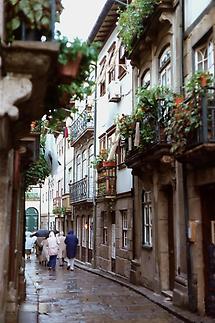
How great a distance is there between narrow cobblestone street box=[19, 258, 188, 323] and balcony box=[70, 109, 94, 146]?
29.8 ft

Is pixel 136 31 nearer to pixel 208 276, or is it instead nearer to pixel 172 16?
pixel 172 16

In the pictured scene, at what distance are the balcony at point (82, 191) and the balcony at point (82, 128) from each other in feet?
7.50

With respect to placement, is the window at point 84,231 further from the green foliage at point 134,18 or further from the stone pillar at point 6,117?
the stone pillar at point 6,117

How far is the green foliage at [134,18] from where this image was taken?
1430cm

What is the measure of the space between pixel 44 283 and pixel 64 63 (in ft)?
46.2

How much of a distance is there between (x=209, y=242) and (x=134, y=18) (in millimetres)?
6931

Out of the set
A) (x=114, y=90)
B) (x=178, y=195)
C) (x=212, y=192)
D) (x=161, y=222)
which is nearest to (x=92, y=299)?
(x=161, y=222)

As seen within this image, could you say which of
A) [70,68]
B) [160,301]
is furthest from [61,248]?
[70,68]

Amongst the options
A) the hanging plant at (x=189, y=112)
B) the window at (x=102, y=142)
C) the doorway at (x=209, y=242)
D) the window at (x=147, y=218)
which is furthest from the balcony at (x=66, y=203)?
the hanging plant at (x=189, y=112)

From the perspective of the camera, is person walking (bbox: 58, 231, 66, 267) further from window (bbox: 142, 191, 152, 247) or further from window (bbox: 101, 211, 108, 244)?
window (bbox: 142, 191, 152, 247)

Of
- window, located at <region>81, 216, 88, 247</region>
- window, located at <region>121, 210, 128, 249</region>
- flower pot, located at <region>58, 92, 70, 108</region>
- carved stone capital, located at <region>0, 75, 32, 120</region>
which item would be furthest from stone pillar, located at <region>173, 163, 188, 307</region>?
window, located at <region>81, 216, 88, 247</region>

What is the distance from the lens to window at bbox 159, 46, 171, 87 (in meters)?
14.3

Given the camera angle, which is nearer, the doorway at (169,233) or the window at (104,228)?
the doorway at (169,233)

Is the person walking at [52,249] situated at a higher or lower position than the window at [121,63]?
lower
